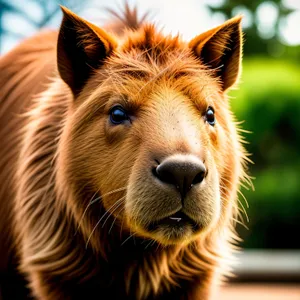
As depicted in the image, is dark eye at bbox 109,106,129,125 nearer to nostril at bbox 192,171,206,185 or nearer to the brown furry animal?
the brown furry animal

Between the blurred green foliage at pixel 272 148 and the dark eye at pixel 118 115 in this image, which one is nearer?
the dark eye at pixel 118 115

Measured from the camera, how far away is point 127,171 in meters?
3.33

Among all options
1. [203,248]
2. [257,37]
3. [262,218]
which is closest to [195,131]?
[203,248]

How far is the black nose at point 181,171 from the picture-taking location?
3031mm

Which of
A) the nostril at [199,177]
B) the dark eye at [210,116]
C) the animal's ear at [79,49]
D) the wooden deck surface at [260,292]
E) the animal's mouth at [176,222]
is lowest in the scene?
the wooden deck surface at [260,292]

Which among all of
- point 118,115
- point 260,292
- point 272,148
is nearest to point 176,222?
point 118,115

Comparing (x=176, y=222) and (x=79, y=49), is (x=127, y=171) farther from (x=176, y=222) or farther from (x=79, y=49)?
(x=79, y=49)

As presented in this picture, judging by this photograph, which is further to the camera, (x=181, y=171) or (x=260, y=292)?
(x=260, y=292)

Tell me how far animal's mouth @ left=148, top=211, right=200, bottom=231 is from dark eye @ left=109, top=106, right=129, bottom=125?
0.56 meters

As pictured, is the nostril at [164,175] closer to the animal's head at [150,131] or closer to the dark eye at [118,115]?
the animal's head at [150,131]

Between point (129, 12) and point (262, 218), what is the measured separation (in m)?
8.84

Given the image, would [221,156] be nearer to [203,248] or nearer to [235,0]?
[203,248]

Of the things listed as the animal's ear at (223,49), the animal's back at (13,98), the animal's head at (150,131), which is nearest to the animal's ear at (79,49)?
the animal's head at (150,131)

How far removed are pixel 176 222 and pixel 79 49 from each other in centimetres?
114
